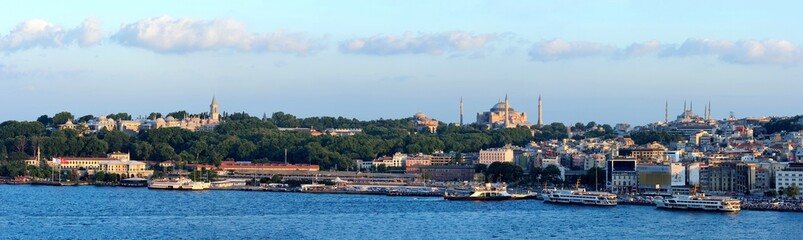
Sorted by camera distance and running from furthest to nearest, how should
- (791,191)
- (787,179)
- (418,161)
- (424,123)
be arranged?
(424,123) → (418,161) → (787,179) → (791,191)

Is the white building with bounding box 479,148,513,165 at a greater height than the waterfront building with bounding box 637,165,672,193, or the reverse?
the white building with bounding box 479,148,513,165

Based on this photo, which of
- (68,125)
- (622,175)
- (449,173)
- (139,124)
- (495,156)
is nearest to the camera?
(622,175)

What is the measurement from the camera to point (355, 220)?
26703 mm

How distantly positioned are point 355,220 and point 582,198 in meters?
6.35

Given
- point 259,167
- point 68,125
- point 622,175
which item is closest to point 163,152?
point 259,167

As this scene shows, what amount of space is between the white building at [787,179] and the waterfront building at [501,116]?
121 feet

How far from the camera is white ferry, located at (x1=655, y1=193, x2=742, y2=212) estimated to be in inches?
1123

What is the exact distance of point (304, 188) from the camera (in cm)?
3847

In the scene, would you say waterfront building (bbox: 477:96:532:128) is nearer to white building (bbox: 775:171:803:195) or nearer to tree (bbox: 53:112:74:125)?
tree (bbox: 53:112:74:125)

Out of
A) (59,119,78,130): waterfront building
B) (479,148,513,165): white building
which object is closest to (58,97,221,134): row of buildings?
(59,119,78,130): waterfront building

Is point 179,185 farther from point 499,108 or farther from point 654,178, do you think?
point 499,108

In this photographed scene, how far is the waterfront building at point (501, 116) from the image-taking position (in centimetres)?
7212

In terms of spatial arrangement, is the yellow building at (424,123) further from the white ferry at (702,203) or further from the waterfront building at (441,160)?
the white ferry at (702,203)

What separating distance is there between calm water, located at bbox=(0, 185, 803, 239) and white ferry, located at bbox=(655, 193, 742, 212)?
1.42 ft
